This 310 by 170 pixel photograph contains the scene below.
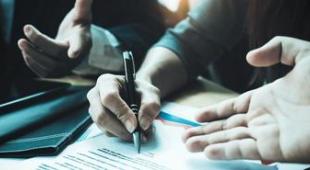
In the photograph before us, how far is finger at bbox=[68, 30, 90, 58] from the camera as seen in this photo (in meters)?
0.75

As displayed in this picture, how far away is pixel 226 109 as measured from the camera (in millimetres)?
664

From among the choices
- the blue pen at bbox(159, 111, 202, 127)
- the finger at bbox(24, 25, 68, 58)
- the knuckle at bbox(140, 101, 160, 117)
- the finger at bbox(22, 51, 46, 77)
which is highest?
the finger at bbox(24, 25, 68, 58)

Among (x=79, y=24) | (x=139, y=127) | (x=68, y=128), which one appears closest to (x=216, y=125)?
(x=139, y=127)

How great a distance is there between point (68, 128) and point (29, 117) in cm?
7

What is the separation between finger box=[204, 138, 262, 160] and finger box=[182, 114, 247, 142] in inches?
2.3

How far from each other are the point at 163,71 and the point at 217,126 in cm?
25

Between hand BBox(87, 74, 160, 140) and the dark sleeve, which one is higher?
the dark sleeve

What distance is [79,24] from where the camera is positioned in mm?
813

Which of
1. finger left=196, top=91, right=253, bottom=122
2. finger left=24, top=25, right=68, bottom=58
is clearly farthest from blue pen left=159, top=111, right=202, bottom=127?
finger left=24, top=25, right=68, bottom=58

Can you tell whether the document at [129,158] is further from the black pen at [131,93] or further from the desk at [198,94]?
the desk at [198,94]

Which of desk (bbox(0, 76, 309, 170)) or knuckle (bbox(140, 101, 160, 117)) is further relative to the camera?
desk (bbox(0, 76, 309, 170))

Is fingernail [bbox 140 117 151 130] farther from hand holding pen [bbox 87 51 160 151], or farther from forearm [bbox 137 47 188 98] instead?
forearm [bbox 137 47 188 98]

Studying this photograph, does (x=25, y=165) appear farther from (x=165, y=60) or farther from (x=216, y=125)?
(x=165, y=60)

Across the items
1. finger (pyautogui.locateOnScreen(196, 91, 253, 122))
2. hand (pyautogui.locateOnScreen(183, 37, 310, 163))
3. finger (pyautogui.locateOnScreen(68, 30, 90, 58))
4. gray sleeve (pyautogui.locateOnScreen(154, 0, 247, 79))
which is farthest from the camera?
gray sleeve (pyautogui.locateOnScreen(154, 0, 247, 79))
